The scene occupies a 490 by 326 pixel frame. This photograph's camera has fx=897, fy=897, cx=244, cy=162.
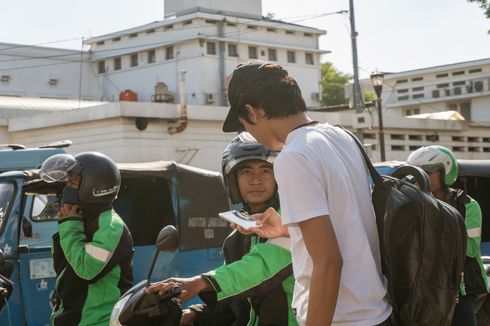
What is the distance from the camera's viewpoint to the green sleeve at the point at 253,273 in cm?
366

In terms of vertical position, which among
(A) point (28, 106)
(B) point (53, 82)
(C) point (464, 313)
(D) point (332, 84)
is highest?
(B) point (53, 82)

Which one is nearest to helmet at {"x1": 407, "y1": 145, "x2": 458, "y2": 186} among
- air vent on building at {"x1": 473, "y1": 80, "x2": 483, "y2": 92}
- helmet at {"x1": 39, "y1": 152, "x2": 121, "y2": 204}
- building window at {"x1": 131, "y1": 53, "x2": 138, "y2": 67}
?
helmet at {"x1": 39, "y1": 152, "x2": 121, "y2": 204}

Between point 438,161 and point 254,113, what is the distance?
3891 millimetres

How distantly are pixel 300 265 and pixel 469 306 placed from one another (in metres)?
2.99

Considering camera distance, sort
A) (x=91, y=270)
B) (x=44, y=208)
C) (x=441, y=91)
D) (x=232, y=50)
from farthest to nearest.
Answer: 1. (x=441, y=91)
2. (x=232, y=50)
3. (x=44, y=208)
4. (x=91, y=270)

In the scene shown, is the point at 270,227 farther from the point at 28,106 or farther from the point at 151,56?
the point at 151,56

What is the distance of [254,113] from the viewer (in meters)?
3.14

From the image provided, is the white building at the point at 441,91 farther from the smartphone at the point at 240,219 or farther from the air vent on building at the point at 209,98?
the smartphone at the point at 240,219

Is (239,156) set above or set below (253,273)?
above

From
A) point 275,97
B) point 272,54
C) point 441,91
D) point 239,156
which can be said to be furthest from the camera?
point 441,91

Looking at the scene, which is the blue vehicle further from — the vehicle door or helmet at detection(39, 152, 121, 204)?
helmet at detection(39, 152, 121, 204)

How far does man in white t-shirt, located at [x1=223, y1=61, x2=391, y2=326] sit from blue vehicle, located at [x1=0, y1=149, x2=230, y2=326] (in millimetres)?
4115

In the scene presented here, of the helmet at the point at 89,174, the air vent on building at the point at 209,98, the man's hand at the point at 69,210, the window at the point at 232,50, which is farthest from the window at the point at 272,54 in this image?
the man's hand at the point at 69,210

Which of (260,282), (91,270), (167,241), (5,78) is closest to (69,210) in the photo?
(91,270)
